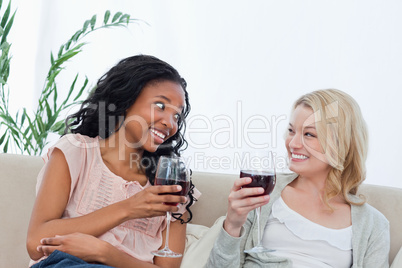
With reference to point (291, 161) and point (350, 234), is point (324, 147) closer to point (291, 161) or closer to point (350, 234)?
point (291, 161)

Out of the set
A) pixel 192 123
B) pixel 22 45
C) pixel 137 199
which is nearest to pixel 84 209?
pixel 137 199

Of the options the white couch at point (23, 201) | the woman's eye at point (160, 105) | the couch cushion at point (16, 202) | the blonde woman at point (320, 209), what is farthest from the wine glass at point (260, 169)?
the couch cushion at point (16, 202)

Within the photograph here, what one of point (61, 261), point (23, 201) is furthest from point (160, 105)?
point (23, 201)

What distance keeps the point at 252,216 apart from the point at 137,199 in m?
0.53

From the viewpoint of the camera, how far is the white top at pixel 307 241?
1831 millimetres

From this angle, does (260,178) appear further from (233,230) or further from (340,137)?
(340,137)

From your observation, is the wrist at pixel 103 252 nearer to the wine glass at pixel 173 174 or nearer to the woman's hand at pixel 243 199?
the wine glass at pixel 173 174

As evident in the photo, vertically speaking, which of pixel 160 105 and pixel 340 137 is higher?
pixel 160 105

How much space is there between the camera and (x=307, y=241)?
185cm

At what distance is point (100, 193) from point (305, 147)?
81cm

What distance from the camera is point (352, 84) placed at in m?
3.17

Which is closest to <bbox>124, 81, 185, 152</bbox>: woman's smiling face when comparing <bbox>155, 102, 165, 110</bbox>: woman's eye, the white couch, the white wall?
<bbox>155, 102, 165, 110</bbox>: woman's eye

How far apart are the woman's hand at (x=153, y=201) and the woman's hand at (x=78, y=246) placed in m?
0.14

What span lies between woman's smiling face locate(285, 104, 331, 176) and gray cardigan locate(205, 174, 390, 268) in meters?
0.19
